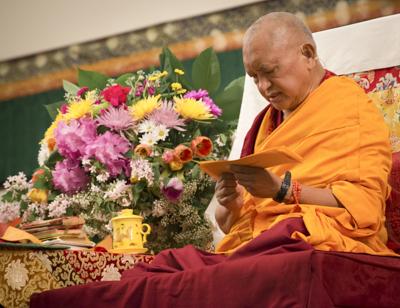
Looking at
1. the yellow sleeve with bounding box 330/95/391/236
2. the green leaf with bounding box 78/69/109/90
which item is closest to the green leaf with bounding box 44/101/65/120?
the green leaf with bounding box 78/69/109/90

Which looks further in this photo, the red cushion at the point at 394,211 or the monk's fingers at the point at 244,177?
the red cushion at the point at 394,211

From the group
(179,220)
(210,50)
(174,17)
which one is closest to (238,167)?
(179,220)

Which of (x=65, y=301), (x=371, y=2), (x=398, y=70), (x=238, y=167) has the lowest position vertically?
(x=65, y=301)

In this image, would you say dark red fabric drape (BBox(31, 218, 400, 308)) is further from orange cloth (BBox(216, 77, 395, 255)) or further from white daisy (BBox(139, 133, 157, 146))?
white daisy (BBox(139, 133, 157, 146))

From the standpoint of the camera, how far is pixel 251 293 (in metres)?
1.80

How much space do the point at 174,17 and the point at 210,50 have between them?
4.06 feet

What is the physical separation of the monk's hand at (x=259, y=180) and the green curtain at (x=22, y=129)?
2609 mm

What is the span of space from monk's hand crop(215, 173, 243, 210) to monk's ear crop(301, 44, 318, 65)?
0.41 m

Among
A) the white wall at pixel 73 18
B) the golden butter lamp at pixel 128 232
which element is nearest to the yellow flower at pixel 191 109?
the golden butter lamp at pixel 128 232

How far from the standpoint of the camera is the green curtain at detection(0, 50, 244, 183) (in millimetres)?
4617

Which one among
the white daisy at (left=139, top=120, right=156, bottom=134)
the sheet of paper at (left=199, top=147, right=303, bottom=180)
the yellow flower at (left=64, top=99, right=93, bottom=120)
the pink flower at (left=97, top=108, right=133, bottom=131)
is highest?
the yellow flower at (left=64, top=99, right=93, bottom=120)

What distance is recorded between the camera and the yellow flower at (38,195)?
2.96m

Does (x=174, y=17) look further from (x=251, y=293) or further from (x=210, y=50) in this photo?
(x=251, y=293)

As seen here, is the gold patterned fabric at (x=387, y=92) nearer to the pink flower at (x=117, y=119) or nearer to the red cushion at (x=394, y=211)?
the red cushion at (x=394, y=211)
